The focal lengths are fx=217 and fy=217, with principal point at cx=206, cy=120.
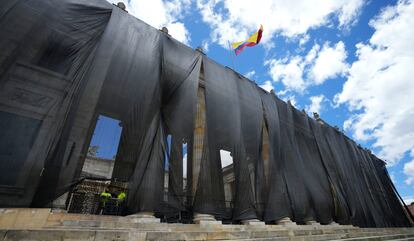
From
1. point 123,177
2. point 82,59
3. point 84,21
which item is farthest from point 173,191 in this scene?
point 84,21

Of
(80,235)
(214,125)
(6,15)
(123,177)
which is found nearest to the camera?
(80,235)

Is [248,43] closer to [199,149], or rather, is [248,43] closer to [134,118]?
[199,149]

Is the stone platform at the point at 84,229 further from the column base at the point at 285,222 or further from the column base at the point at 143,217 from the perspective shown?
the column base at the point at 285,222

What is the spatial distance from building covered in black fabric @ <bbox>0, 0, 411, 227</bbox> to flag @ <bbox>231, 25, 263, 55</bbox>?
3.10 metres

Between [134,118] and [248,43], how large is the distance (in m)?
8.93

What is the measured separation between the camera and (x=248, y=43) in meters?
12.4

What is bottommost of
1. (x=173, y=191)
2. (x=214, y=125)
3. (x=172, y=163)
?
(x=173, y=191)

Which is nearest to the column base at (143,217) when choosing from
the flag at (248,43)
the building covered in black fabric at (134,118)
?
the building covered in black fabric at (134,118)

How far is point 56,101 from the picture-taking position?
5.02 m

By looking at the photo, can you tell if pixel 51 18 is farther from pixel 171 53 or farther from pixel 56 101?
pixel 171 53

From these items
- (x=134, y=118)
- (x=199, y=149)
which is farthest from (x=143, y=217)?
(x=199, y=149)

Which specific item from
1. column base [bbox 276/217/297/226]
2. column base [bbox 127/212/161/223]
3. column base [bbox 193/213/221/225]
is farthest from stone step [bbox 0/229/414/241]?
column base [bbox 276/217/297/226]

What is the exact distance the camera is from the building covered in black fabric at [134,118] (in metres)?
4.51

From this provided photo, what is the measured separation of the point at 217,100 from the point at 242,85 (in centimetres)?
250
